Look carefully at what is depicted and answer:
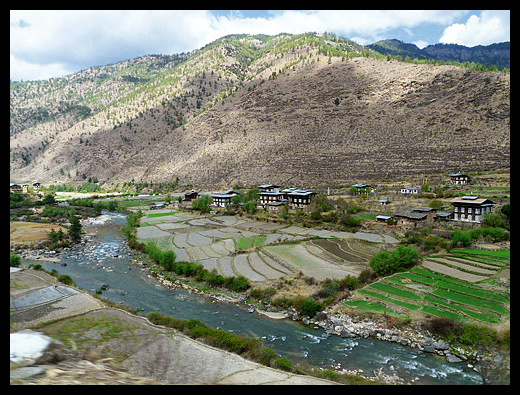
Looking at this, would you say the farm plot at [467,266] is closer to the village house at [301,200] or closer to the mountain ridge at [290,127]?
the village house at [301,200]

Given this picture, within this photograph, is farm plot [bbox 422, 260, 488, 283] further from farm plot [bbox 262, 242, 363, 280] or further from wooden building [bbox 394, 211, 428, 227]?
wooden building [bbox 394, 211, 428, 227]

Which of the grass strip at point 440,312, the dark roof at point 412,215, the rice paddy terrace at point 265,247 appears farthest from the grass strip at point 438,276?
the dark roof at point 412,215

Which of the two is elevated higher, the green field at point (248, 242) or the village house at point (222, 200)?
the village house at point (222, 200)

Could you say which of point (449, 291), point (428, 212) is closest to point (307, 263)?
point (449, 291)

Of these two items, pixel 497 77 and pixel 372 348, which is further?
pixel 497 77

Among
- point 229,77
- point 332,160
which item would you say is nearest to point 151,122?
point 229,77
